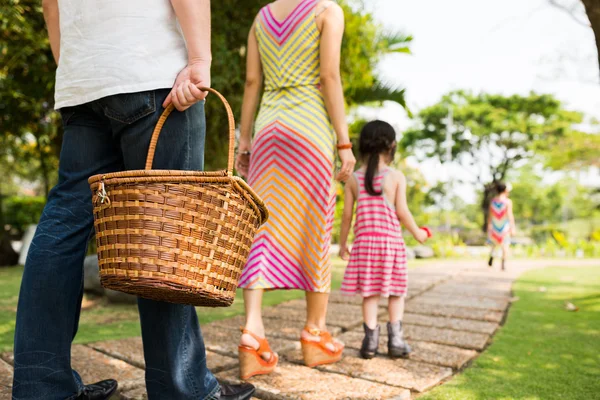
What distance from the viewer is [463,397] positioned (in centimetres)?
198

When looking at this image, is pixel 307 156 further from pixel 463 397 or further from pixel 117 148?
pixel 463 397

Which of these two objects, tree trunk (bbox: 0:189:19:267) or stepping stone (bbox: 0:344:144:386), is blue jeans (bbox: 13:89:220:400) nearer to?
stepping stone (bbox: 0:344:144:386)

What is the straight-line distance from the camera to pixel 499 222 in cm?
905

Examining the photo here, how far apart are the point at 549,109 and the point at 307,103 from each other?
2642 cm

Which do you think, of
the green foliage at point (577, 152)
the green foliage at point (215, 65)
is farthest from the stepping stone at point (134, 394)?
the green foliage at point (577, 152)

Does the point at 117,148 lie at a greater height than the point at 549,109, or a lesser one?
lesser

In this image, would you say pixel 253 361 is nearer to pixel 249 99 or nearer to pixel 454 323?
pixel 249 99

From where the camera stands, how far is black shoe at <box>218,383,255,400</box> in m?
1.69

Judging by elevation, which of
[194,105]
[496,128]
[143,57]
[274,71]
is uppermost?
[496,128]

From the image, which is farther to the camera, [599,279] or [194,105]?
[599,279]

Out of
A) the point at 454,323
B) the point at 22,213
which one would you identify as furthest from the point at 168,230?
the point at 22,213

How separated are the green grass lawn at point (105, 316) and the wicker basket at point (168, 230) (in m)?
1.62

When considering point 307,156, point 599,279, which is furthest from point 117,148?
point 599,279

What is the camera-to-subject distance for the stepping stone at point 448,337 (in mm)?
2779
